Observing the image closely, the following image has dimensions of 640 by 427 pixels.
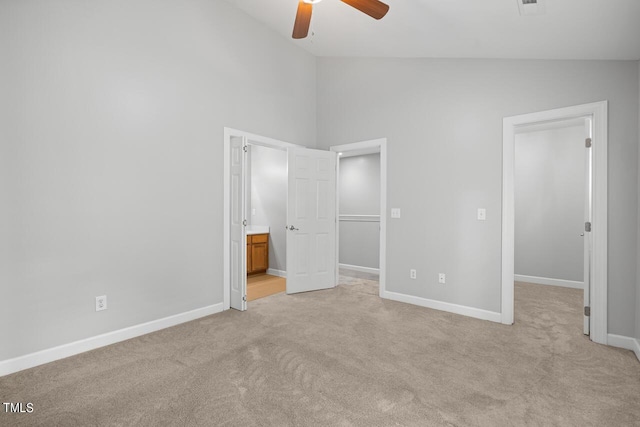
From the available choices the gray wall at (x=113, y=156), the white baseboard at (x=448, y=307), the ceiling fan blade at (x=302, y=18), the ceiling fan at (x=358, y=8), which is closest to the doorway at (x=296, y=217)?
the gray wall at (x=113, y=156)

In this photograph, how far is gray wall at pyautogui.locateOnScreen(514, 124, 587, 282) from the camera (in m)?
4.84

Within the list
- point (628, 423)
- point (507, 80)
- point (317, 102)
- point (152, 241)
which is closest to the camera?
point (628, 423)

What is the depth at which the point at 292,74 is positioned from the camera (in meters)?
4.57

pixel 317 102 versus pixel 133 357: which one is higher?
pixel 317 102

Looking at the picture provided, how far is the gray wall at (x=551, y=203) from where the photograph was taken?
15.9 feet

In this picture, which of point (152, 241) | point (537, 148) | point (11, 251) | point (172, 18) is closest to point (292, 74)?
point (172, 18)

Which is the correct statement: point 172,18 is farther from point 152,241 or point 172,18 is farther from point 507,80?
point 507,80

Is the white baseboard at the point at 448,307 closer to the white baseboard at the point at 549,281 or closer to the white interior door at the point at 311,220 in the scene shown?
the white interior door at the point at 311,220

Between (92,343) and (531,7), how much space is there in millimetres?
4277

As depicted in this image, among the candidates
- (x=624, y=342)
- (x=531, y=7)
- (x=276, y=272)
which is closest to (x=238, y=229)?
(x=276, y=272)

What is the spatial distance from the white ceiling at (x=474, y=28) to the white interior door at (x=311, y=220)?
162 cm

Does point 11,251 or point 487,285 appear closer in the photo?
point 11,251

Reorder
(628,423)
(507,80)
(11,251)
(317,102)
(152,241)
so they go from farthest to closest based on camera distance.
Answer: (317,102) < (507,80) < (152,241) < (11,251) < (628,423)

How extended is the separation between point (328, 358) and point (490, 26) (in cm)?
308
